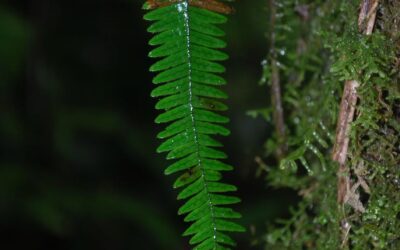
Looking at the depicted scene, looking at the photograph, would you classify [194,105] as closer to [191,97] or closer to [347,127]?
[191,97]

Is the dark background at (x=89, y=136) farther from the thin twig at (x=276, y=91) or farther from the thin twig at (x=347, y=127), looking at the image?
the thin twig at (x=347, y=127)

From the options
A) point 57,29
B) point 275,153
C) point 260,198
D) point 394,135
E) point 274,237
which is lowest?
point 260,198

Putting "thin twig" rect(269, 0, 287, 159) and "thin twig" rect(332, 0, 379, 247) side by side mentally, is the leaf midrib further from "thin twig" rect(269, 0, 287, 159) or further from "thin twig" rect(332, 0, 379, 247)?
"thin twig" rect(269, 0, 287, 159)

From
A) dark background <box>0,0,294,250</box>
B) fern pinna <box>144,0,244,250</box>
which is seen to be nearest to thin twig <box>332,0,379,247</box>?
fern pinna <box>144,0,244,250</box>

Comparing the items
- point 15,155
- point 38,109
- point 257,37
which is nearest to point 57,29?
point 38,109

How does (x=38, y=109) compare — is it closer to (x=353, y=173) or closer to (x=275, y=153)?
(x=275, y=153)

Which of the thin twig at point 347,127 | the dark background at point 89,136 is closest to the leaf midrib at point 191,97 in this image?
the thin twig at point 347,127
